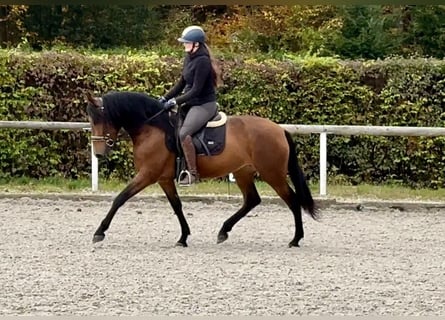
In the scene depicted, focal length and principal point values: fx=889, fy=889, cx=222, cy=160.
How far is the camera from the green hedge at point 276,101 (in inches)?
498

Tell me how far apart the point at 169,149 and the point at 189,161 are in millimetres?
254

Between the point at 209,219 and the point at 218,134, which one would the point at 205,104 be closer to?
the point at 218,134

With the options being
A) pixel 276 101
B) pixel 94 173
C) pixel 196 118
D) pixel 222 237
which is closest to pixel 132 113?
pixel 196 118

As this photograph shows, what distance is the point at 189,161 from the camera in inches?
306

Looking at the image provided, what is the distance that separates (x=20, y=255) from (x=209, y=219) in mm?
3045

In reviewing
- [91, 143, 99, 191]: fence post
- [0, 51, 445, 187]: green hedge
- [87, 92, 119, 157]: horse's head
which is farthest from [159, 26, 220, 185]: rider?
[0, 51, 445, 187]: green hedge

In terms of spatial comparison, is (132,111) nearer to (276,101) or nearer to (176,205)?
(176,205)

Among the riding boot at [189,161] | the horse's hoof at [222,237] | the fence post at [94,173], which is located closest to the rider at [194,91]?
the riding boot at [189,161]

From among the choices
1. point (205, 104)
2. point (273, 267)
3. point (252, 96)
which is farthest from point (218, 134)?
point (252, 96)

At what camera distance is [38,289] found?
18.7ft

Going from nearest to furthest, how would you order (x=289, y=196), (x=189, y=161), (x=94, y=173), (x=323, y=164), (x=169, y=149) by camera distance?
(x=189, y=161) → (x=169, y=149) → (x=289, y=196) → (x=323, y=164) → (x=94, y=173)

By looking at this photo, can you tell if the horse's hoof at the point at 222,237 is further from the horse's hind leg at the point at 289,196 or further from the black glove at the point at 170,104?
the black glove at the point at 170,104

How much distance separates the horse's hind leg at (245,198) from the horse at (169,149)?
21 centimetres

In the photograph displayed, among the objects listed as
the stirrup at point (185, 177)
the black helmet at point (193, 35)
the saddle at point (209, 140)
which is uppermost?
the black helmet at point (193, 35)
